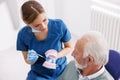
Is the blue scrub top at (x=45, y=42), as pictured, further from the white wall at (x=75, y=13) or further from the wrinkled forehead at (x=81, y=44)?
the white wall at (x=75, y=13)

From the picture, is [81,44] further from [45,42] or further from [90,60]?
[45,42]

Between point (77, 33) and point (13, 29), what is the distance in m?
0.94

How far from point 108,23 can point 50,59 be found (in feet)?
3.75

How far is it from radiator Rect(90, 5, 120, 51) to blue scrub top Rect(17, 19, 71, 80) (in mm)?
914

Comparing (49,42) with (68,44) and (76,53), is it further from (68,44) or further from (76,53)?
(76,53)

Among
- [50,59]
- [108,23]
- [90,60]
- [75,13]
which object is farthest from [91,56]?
[75,13]

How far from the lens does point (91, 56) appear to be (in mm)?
1425

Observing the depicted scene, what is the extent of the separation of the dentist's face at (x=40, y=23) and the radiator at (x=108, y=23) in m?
1.11

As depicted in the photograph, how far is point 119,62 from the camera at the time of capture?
1615 millimetres

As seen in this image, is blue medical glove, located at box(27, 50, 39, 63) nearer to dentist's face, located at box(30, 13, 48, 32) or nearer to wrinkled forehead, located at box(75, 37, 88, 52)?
dentist's face, located at box(30, 13, 48, 32)

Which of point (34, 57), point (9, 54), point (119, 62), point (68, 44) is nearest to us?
point (119, 62)

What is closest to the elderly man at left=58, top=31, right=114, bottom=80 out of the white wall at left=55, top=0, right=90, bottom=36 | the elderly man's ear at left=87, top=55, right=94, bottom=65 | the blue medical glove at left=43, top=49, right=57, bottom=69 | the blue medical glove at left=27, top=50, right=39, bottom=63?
the elderly man's ear at left=87, top=55, right=94, bottom=65

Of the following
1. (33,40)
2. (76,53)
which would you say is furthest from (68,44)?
(76,53)

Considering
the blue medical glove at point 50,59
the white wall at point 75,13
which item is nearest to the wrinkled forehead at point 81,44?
the blue medical glove at point 50,59
